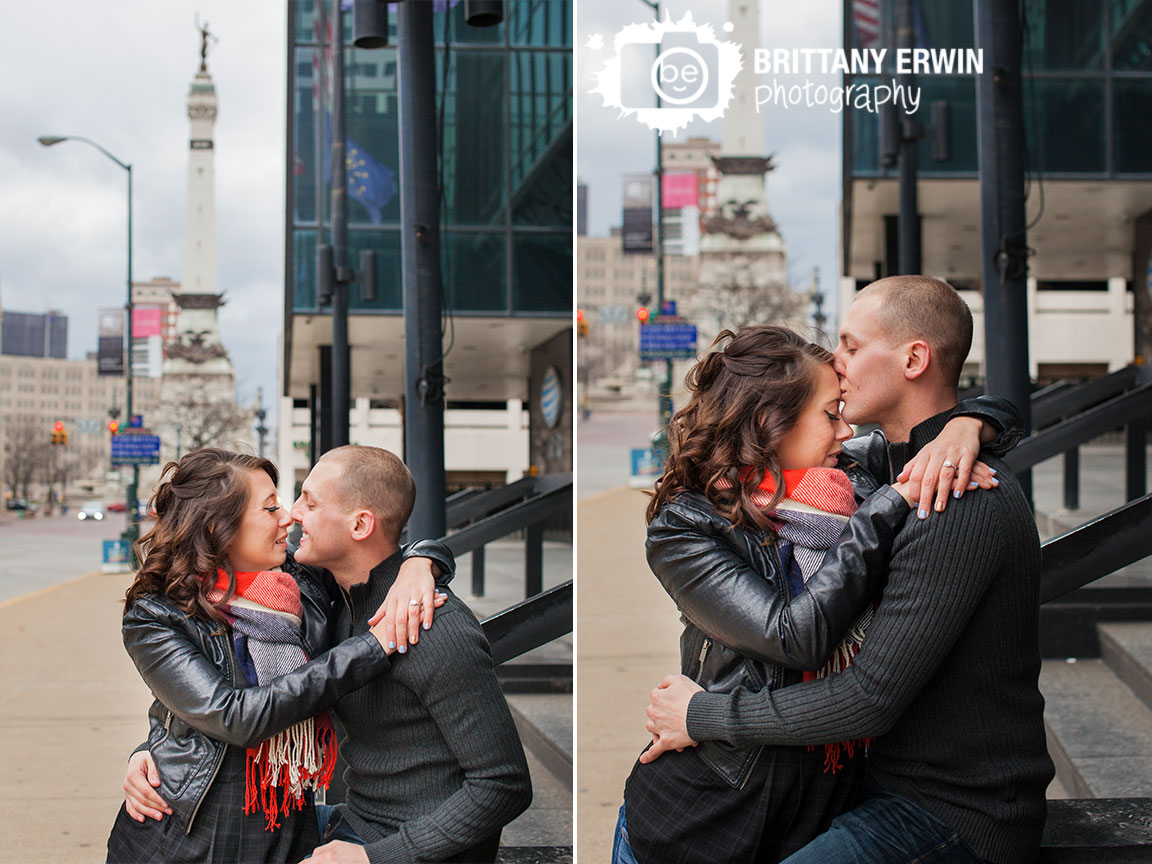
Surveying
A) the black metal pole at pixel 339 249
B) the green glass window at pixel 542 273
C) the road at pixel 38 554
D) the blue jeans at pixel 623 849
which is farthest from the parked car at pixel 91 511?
the blue jeans at pixel 623 849

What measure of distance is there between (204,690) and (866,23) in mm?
2816

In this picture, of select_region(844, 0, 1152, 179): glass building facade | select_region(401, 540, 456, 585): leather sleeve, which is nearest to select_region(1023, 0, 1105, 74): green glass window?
select_region(844, 0, 1152, 179): glass building facade

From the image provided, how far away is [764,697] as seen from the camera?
1.82 m

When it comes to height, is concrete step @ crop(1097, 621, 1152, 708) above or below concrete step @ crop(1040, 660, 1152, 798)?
above

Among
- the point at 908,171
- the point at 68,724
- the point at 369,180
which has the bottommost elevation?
the point at 68,724

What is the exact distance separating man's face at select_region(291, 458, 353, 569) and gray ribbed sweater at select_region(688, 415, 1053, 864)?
0.71m

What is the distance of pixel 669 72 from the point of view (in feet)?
11.0

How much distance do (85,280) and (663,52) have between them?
2686 mm

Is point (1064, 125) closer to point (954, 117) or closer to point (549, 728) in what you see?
point (954, 117)

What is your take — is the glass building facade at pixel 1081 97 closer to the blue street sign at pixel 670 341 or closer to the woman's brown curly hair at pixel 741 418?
the blue street sign at pixel 670 341

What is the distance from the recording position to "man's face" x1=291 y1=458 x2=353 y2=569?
2.13 metres

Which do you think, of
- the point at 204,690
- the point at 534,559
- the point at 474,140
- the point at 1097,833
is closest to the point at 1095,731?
the point at 1097,833

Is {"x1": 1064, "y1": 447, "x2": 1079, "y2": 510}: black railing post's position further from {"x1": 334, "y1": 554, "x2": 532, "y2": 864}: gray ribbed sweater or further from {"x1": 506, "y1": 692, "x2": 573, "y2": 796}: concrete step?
{"x1": 334, "y1": 554, "x2": 532, "y2": 864}: gray ribbed sweater

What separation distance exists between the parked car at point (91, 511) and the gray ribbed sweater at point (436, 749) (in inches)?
100
